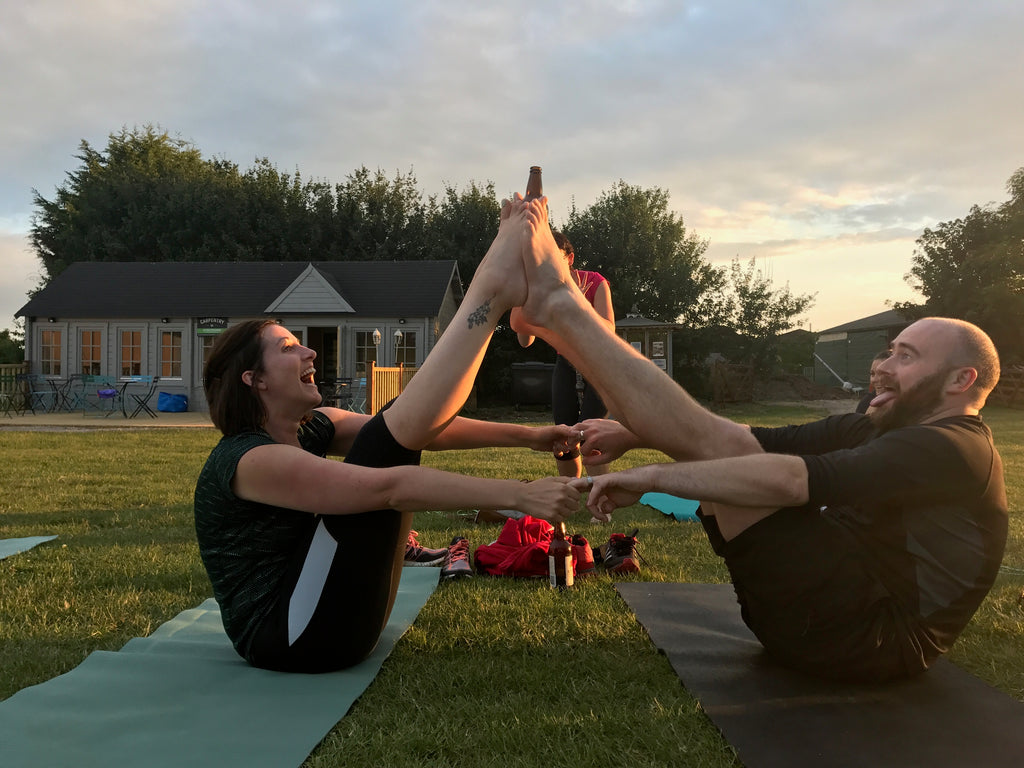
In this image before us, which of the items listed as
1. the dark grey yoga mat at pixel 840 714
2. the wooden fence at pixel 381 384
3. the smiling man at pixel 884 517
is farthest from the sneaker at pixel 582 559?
the wooden fence at pixel 381 384

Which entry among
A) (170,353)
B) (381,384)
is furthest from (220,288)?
(381,384)

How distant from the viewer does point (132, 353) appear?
20.8 m

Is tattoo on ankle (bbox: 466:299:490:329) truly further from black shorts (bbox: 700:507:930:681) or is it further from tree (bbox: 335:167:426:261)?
tree (bbox: 335:167:426:261)

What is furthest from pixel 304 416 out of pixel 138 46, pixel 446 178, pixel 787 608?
pixel 446 178

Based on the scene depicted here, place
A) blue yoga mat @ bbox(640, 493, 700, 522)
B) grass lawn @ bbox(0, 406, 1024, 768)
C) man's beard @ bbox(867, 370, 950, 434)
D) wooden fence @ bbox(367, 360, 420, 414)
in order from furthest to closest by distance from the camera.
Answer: wooden fence @ bbox(367, 360, 420, 414)
blue yoga mat @ bbox(640, 493, 700, 522)
man's beard @ bbox(867, 370, 950, 434)
grass lawn @ bbox(0, 406, 1024, 768)

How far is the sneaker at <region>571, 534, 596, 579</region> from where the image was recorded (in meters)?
3.91

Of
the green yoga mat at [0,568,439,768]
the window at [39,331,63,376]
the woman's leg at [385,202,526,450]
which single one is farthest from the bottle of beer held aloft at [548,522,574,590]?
the window at [39,331,63,376]

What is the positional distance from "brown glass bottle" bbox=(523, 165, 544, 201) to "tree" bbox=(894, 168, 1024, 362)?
23890 millimetres

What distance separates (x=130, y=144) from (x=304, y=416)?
3549 centimetres

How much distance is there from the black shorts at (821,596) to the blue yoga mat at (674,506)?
3186 mm

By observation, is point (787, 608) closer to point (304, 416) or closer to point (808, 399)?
point (304, 416)

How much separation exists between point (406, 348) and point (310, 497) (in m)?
18.5

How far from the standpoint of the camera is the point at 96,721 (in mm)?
2115

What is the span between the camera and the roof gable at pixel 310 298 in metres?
20.0
